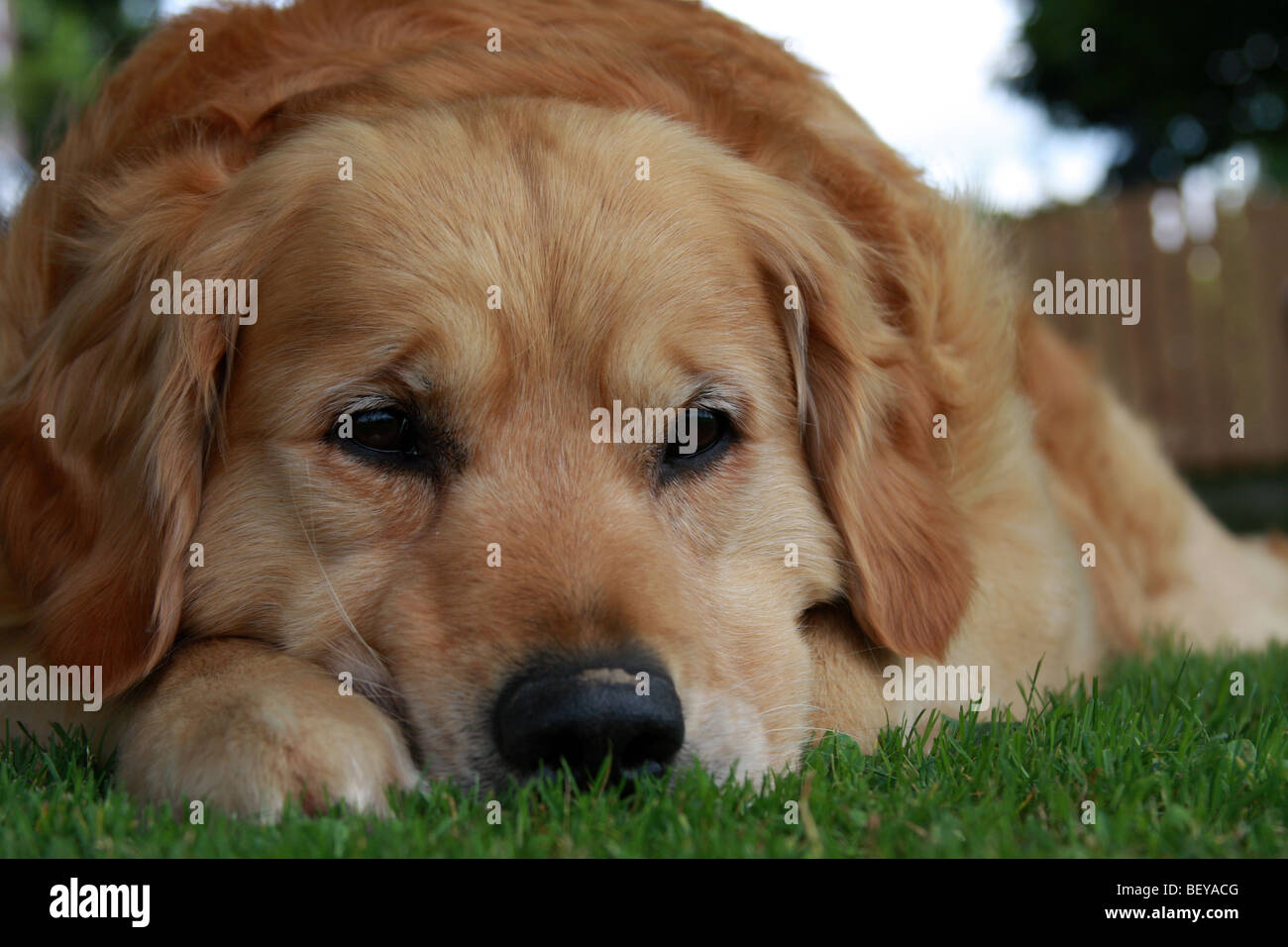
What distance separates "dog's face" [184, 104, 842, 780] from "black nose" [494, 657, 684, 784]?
9cm

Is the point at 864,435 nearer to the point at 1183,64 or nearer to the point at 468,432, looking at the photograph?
the point at 468,432

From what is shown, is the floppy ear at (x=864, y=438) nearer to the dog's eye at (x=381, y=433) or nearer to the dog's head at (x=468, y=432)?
the dog's head at (x=468, y=432)

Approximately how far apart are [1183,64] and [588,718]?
2362 cm

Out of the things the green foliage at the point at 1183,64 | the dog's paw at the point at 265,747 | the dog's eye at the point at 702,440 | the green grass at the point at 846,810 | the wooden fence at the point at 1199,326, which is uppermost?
the green foliage at the point at 1183,64

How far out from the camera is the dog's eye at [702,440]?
2.93 metres

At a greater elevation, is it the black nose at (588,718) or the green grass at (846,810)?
the black nose at (588,718)

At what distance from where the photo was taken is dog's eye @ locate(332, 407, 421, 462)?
9.14 feet

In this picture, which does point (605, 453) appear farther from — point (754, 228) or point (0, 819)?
point (0, 819)

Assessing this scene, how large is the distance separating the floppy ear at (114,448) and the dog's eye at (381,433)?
0.37m

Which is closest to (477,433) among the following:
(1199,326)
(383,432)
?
(383,432)

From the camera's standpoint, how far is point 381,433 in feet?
9.20

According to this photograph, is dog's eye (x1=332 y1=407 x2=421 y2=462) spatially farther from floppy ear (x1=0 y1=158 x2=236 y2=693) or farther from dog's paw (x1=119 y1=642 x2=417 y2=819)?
dog's paw (x1=119 y1=642 x2=417 y2=819)

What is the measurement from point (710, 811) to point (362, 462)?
113 cm

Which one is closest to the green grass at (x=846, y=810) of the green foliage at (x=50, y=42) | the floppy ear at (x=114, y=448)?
the floppy ear at (x=114, y=448)
